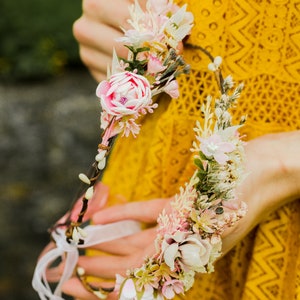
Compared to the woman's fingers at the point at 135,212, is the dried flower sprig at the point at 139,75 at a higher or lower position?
higher

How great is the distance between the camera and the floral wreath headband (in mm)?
784

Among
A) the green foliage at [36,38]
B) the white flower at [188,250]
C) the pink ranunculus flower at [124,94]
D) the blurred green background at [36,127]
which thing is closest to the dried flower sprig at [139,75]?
the pink ranunculus flower at [124,94]

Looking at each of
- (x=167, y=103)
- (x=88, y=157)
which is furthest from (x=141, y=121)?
(x=88, y=157)

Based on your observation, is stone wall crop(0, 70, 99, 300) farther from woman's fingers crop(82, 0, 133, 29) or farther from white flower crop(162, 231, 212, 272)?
white flower crop(162, 231, 212, 272)

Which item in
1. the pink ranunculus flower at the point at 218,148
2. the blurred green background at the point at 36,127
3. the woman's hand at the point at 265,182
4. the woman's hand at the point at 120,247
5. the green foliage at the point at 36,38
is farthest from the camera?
the green foliage at the point at 36,38

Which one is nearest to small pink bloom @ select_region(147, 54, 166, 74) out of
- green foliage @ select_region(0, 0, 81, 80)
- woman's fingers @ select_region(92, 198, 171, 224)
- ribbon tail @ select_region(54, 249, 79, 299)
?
woman's fingers @ select_region(92, 198, 171, 224)

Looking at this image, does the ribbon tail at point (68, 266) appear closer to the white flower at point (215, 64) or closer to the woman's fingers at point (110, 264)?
the woman's fingers at point (110, 264)

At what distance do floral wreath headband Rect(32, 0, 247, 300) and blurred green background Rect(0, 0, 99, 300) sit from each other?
2547 millimetres

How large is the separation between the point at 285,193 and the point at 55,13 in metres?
3.76

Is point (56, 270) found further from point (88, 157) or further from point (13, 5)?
point (13, 5)

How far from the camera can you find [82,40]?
1.17m

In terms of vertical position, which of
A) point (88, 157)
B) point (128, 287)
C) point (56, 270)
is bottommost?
point (88, 157)

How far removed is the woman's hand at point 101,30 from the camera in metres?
1.08

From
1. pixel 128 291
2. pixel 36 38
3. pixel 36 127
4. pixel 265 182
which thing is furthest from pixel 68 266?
pixel 36 38
